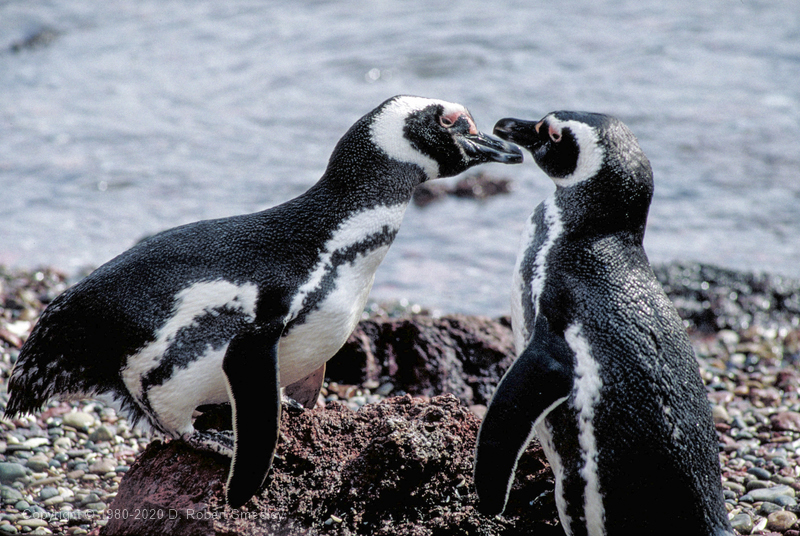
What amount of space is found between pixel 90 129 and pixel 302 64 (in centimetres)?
426

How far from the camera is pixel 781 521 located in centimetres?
372

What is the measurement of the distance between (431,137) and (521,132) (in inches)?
22.0

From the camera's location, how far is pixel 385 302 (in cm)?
703

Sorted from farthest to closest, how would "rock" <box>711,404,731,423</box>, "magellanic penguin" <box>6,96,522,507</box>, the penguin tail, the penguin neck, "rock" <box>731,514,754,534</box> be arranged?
"rock" <box>711,404,731,423</box>, "rock" <box>731,514,754,534</box>, the penguin neck, the penguin tail, "magellanic penguin" <box>6,96,522,507</box>

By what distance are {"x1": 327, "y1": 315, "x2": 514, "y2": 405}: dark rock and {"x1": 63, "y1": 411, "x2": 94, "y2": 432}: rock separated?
137 centimetres

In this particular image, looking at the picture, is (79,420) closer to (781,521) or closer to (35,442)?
(35,442)

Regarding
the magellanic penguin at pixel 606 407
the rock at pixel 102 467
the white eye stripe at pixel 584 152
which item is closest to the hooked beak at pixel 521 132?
the white eye stripe at pixel 584 152

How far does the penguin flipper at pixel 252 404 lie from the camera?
3.01m

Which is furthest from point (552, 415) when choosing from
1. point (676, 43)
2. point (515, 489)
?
point (676, 43)

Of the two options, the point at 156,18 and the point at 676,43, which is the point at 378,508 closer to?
the point at 676,43

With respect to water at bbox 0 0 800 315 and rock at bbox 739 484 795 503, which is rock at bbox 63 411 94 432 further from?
rock at bbox 739 484 795 503

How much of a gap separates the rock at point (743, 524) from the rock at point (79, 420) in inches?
128

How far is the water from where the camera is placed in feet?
28.0

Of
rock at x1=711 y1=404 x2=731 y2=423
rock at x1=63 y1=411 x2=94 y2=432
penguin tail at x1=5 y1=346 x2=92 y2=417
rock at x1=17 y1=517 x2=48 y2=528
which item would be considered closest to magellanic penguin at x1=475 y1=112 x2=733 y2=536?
penguin tail at x1=5 y1=346 x2=92 y2=417
